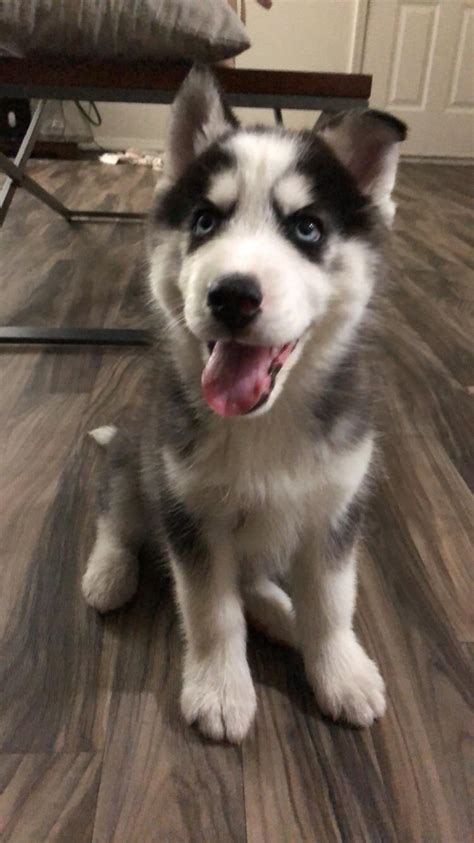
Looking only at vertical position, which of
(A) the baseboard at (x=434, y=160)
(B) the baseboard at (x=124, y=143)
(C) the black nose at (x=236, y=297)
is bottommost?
(B) the baseboard at (x=124, y=143)

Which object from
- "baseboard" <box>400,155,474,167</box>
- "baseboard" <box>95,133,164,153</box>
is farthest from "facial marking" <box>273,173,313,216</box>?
"baseboard" <box>95,133,164,153</box>

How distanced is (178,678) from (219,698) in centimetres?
12

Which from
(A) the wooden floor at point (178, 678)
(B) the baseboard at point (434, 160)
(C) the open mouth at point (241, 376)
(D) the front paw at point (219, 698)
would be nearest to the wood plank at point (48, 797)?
(A) the wooden floor at point (178, 678)

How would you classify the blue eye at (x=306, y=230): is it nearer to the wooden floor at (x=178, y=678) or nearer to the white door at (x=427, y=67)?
the wooden floor at (x=178, y=678)

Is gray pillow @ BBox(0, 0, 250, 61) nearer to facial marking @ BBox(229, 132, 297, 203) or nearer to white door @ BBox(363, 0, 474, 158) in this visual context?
facial marking @ BBox(229, 132, 297, 203)

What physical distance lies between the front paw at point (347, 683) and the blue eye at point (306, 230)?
0.68 metres

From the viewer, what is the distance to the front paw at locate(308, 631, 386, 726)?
121 cm

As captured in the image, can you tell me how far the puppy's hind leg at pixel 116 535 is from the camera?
1.44 m

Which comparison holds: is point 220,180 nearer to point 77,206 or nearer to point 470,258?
point 470,258

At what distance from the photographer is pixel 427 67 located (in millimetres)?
6246

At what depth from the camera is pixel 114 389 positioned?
2.30 m

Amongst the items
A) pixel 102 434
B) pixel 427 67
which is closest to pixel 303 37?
pixel 427 67

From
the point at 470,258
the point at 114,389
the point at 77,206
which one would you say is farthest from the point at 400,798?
the point at 77,206

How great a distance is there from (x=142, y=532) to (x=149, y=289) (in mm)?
550
